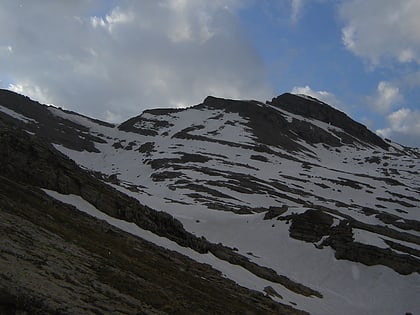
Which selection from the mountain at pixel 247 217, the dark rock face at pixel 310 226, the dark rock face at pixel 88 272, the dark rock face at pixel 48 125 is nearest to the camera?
the dark rock face at pixel 88 272

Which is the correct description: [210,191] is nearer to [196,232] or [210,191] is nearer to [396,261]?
[196,232]

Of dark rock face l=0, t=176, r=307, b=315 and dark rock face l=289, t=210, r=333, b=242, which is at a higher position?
dark rock face l=289, t=210, r=333, b=242

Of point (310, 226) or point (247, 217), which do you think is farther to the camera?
point (247, 217)

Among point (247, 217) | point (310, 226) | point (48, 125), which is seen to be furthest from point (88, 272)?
point (48, 125)

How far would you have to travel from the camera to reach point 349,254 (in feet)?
154

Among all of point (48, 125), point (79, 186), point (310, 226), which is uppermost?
point (48, 125)

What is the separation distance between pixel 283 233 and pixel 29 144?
33.0 metres

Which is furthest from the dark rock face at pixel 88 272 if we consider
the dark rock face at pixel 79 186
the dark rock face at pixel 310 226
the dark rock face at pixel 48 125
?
the dark rock face at pixel 48 125

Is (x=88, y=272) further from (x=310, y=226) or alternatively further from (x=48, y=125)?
(x=48, y=125)

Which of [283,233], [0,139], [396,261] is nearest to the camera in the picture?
[0,139]

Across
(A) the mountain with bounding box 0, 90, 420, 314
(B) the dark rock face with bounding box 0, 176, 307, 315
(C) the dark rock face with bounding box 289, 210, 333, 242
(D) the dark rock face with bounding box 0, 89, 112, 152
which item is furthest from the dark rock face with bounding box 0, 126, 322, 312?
(D) the dark rock face with bounding box 0, 89, 112, 152

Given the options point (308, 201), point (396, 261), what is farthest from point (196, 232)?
point (308, 201)

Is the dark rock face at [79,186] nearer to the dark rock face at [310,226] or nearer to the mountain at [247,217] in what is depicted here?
the mountain at [247,217]

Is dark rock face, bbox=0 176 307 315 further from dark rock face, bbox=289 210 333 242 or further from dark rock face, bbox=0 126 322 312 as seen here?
dark rock face, bbox=289 210 333 242
